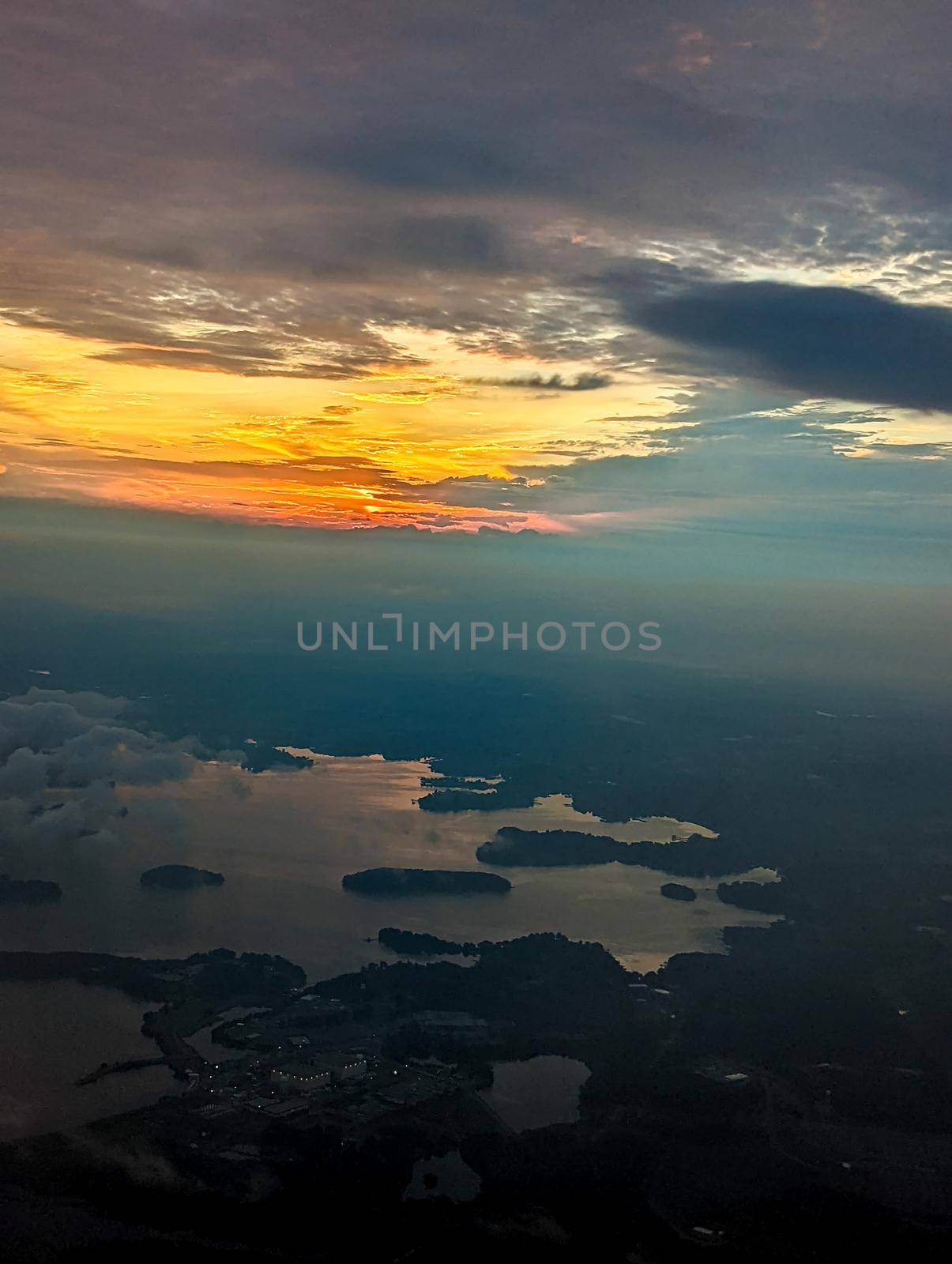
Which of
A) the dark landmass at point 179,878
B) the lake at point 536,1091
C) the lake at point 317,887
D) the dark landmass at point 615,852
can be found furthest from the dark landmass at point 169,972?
the dark landmass at point 615,852

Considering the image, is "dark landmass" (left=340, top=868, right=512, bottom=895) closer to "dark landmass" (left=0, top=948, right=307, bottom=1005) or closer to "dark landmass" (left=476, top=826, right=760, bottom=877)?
"dark landmass" (left=476, top=826, right=760, bottom=877)

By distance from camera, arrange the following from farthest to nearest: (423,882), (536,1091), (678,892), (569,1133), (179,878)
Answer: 1. (678,892)
2. (423,882)
3. (179,878)
4. (536,1091)
5. (569,1133)

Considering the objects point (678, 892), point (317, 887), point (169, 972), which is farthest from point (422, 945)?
point (678, 892)

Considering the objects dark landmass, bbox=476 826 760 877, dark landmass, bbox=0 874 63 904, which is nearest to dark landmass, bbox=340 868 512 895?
dark landmass, bbox=476 826 760 877

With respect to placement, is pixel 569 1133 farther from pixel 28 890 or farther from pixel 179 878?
pixel 28 890

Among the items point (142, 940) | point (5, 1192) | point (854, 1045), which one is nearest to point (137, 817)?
point (142, 940)

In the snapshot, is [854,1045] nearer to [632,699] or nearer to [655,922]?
[655,922]
